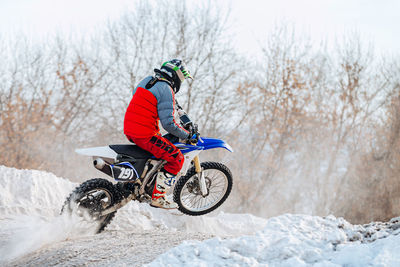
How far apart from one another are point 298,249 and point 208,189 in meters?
2.19

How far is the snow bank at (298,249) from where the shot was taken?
339 cm

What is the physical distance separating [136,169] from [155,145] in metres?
0.41

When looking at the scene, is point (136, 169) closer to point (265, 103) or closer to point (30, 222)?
point (30, 222)

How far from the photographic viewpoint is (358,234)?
13.4ft

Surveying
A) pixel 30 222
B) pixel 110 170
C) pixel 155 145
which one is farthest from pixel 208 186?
pixel 30 222

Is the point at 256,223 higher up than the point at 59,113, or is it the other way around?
the point at 59,113

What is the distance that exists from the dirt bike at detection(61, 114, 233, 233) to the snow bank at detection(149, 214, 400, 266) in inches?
56.5

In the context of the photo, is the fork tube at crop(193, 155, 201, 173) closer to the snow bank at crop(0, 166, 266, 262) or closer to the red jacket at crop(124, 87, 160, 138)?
the snow bank at crop(0, 166, 266, 262)

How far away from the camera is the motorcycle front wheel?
5477mm

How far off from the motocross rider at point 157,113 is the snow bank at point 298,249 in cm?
148

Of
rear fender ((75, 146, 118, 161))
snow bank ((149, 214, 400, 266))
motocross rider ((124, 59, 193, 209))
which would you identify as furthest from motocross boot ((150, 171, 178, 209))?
snow bank ((149, 214, 400, 266))

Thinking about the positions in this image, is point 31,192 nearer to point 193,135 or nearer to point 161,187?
point 161,187

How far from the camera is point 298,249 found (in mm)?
3674

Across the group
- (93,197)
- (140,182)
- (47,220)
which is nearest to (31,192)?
(47,220)
